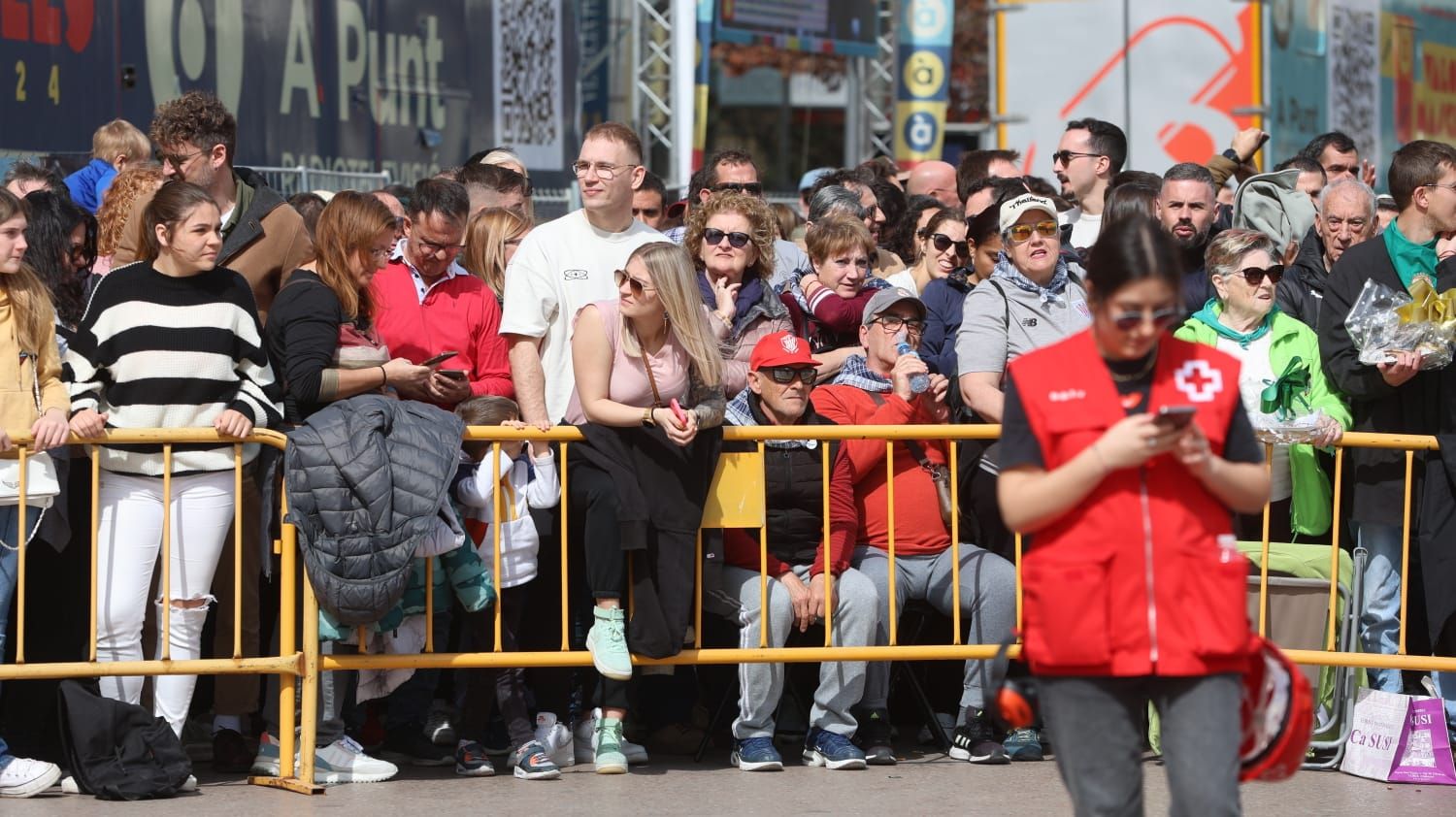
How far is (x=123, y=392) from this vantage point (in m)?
6.55

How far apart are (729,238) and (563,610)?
171 cm

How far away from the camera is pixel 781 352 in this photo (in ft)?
23.2

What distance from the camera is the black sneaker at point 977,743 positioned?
720 centimetres

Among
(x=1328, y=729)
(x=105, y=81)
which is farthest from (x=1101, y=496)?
(x=105, y=81)

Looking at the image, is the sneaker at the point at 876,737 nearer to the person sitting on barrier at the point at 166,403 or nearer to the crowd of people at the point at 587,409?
the crowd of people at the point at 587,409

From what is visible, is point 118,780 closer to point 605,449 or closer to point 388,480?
point 388,480

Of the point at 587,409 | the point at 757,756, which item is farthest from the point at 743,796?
the point at 587,409

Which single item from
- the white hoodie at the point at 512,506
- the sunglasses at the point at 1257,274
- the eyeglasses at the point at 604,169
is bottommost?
the white hoodie at the point at 512,506

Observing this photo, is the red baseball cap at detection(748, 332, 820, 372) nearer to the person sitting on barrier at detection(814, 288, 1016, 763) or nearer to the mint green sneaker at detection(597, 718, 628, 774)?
the person sitting on barrier at detection(814, 288, 1016, 763)

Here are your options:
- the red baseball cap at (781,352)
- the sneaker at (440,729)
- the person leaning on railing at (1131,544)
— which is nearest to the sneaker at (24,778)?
the sneaker at (440,729)

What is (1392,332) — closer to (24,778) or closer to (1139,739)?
(1139,739)

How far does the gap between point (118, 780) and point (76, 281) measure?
1891 millimetres

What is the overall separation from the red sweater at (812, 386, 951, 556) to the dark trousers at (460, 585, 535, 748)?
4.14 feet

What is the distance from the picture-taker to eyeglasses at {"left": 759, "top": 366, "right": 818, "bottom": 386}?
23.3 feet
